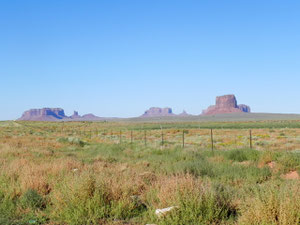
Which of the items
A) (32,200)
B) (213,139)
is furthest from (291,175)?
(213,139)

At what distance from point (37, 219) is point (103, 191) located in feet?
5.32

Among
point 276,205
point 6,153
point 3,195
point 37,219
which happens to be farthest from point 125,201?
point 6,153

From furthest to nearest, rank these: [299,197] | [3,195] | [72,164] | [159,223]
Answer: [72,164], [3,195], [159,223], [299,197]

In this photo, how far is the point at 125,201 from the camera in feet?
25.1

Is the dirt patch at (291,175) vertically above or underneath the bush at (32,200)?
underneath

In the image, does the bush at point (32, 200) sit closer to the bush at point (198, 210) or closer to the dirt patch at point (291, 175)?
the bush at point (198, 210)

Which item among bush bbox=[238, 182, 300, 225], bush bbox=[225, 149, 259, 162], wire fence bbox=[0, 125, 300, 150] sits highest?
bush bbox=[238, 182, 300, 225]

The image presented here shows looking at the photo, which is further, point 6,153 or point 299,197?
point 6,153

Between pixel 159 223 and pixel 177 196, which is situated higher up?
pixel 177 196

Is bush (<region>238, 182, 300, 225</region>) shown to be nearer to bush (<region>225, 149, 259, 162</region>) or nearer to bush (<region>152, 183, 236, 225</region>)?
bush (<region>152, 183, 236, 225</region>)

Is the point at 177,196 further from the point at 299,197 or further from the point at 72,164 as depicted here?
the point at 72,164

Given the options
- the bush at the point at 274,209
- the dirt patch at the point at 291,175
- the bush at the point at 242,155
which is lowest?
the dirt patch at the point at 291,175

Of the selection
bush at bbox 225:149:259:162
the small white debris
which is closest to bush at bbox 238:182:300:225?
the small white debris

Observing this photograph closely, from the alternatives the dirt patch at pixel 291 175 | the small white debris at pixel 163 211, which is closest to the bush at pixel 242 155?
the dirt patch at pixel 291 175
